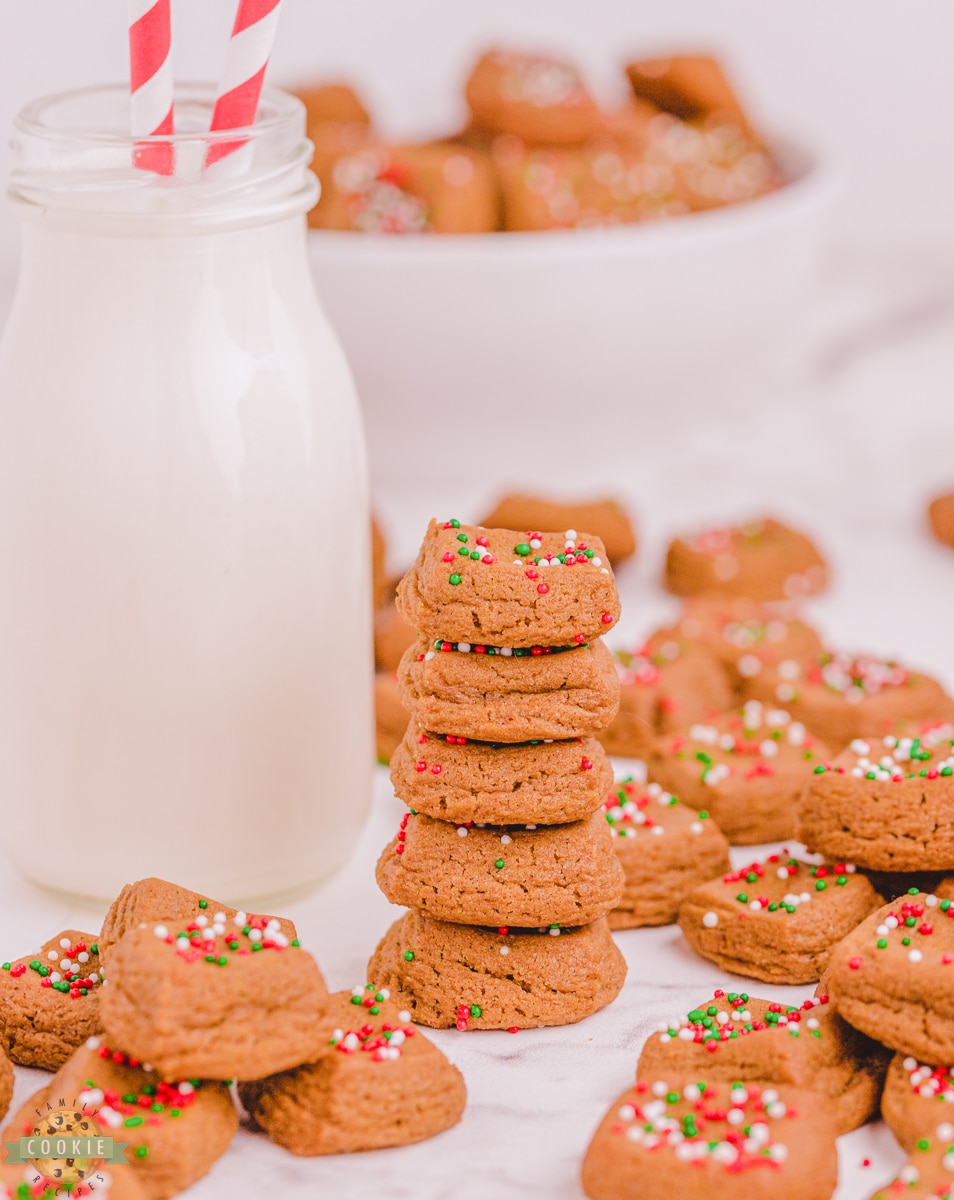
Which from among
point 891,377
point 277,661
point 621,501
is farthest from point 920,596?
point 277,661

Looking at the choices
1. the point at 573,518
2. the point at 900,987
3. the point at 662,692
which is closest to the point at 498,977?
the point at 900,987

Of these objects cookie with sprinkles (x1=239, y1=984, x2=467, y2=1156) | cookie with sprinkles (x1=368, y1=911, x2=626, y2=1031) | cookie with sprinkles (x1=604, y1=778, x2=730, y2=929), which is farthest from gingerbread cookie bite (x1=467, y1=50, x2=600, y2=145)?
cookie with sprinkles (x1=239, y1=984, x2=467, y2=1156)

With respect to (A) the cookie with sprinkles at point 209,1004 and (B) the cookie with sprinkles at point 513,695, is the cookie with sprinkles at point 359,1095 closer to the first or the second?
(A) the cookie with sprinkles at point 209,1004

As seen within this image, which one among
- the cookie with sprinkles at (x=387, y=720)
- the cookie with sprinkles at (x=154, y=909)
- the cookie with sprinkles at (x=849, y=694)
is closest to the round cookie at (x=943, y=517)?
the cookie with sprinkles at (x=849, y=694)

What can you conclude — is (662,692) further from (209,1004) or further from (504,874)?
(209,1004)

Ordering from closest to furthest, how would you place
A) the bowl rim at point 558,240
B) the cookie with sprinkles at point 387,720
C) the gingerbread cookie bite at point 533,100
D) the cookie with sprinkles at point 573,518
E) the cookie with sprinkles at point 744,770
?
1. the cookie with sprinkles at point 744,770
2. the cookie with sprinkles at point 387,720
3. the cookie with sprinkles at point 573,518
4. the bowl rim at point 558,240
5. the gingerbread cookie bite at point 533,100
